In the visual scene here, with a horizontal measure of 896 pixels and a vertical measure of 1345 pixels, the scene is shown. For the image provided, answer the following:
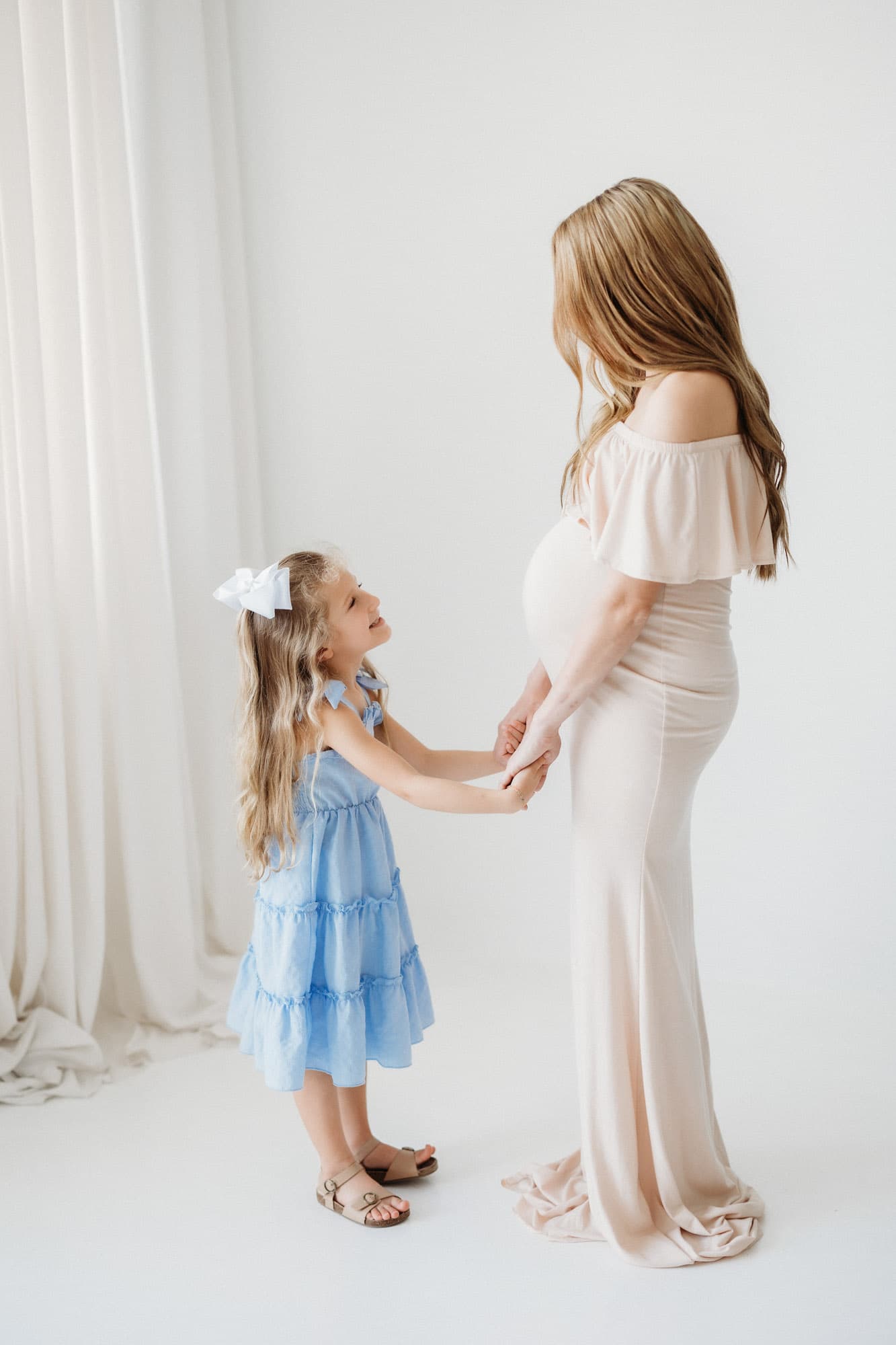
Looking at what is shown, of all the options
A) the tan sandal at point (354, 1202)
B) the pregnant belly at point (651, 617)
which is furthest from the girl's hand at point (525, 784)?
the tan sandal at point (354, 1202)

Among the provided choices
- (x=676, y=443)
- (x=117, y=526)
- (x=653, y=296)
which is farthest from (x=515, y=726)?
(x=117, y=526)

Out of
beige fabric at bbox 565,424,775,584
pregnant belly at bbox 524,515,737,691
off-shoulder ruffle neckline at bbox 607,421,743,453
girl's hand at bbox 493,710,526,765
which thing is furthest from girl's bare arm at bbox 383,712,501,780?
off-shoulder ruffle neckline at bbox 607,421,743,453

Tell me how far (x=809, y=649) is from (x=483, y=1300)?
1.55 meters

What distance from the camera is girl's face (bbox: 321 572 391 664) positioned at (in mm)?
1931

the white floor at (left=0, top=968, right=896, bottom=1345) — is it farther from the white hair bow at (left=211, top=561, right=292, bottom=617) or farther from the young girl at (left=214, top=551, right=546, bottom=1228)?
the white hair bow at (left=211, top=561, right=292, bottom=617)

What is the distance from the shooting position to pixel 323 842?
1.97 meters

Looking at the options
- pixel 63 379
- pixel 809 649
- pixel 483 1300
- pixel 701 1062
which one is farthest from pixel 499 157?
pixel 483 1300

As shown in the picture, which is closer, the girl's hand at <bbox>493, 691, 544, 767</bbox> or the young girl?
the young girl

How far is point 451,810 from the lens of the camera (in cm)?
187

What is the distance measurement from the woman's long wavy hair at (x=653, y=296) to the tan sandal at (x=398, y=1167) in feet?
4.02

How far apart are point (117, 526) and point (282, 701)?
1.02m

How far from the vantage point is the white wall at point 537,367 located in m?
2.60

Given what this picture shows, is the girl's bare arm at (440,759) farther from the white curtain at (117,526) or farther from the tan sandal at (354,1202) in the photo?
the white curtain at (117,526)

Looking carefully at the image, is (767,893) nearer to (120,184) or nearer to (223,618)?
(223,618)
